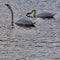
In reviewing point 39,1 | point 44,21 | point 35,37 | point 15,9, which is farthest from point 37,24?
point 39,1

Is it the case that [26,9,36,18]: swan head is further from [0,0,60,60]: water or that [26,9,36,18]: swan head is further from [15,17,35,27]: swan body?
[15,17,35,27]: swan body

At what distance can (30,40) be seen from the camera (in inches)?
336

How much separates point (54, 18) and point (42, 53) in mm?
4095

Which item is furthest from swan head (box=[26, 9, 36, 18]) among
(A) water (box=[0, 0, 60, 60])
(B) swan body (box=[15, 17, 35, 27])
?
(B) swan body (box=[15, 17, 35, 27])

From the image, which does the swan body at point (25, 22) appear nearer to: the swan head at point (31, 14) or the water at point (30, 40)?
the water at point (30, 40)

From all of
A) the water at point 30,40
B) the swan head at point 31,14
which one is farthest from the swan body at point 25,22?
the swan head at point 31,14

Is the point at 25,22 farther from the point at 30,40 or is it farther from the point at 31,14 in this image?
the point at 30,40

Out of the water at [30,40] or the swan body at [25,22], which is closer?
the water at [30,40]

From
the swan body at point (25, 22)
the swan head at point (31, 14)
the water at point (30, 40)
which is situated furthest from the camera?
the swan head at point (31, 14)

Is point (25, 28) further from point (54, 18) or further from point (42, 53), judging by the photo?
point (42, 53)

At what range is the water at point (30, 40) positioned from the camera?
24.1ft

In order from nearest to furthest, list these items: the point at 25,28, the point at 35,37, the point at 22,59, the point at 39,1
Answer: the point at 22,59 < the point at 35,37 < the point at 25,28 < the point at 39,1

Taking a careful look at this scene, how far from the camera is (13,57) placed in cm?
717

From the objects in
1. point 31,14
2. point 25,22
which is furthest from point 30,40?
point 31,14
